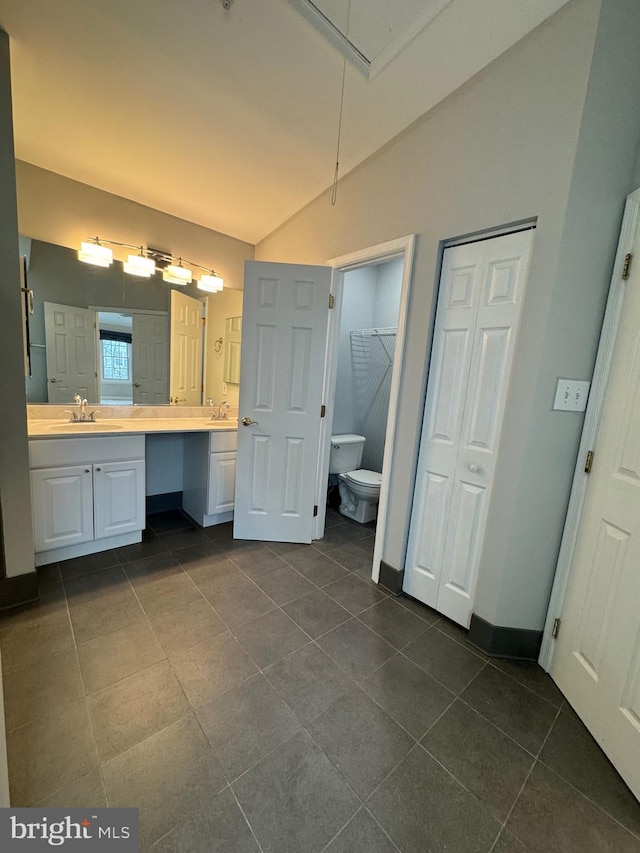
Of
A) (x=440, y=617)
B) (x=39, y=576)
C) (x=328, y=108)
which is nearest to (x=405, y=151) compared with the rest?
(x=328, y=108)

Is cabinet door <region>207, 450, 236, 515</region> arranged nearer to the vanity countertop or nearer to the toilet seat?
the vanity countertop

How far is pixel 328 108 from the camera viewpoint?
1.67m

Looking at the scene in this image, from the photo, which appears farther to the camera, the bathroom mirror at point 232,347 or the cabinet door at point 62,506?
the bathroom mirror at point 232,347

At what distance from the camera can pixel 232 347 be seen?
309 cm

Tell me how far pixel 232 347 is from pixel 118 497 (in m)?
1.58

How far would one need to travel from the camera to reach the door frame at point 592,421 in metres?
1.29

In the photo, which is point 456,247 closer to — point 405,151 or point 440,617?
point 405,151

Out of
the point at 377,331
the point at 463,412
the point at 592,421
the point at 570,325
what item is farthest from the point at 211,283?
the point at 592,421

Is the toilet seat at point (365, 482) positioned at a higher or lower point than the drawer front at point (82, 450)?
lower

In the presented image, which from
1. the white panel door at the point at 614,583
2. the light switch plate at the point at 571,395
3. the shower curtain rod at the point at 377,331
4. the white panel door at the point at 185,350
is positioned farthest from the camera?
the shower curtain rod at the point at 377,331

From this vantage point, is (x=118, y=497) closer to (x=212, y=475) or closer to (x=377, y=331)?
(x=212, y=475)

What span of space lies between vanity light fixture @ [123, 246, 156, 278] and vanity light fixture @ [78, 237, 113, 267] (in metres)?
0.12

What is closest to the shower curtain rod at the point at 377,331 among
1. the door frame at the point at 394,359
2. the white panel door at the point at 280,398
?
the door frame at the point at 394,359

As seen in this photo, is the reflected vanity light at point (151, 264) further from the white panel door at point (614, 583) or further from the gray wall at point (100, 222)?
the white panel door at point (614, 583)
